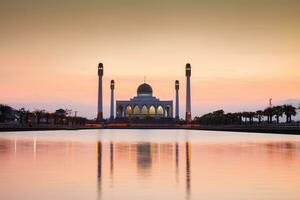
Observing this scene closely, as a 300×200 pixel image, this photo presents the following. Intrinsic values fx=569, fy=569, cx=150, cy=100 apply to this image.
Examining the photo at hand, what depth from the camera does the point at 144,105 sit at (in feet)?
618

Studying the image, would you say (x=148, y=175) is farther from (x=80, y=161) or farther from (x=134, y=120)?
(x=134, y=120)

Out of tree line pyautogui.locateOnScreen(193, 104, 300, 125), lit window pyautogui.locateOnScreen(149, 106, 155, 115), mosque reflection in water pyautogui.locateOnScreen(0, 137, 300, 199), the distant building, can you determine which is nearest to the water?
mosque reflection in water pyautogui.locateOnScreen(0, 137, 300, 199)

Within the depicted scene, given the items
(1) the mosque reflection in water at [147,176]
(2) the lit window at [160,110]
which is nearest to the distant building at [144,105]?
(2) the lit window at [160,110]

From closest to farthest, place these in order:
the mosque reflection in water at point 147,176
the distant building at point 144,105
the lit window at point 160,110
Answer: the mosque reflection in water at point 147,176 → the distant building at point 144,105 → the lit window at point 160,110

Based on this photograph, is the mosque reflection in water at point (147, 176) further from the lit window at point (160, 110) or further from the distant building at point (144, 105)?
the lit window at point (160, 110)

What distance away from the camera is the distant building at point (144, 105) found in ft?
611

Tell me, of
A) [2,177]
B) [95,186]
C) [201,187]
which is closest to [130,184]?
[95,186]

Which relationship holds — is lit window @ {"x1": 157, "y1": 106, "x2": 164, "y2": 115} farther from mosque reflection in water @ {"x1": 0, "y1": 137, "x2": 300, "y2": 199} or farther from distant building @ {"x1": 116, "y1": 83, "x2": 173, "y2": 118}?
mosque reflection in water @ {"x1": 0, "y1": 137, "x2": 300, "y2": 199}

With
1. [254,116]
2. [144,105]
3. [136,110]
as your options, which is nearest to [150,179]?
[254,116]

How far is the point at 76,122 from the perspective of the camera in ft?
544

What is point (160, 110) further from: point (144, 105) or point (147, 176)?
point (147, 176)

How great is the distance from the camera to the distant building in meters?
186

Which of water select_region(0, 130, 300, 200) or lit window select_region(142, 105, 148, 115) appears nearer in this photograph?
water select_region(0, 130, 300, 200)

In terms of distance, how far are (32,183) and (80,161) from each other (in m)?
7.05
